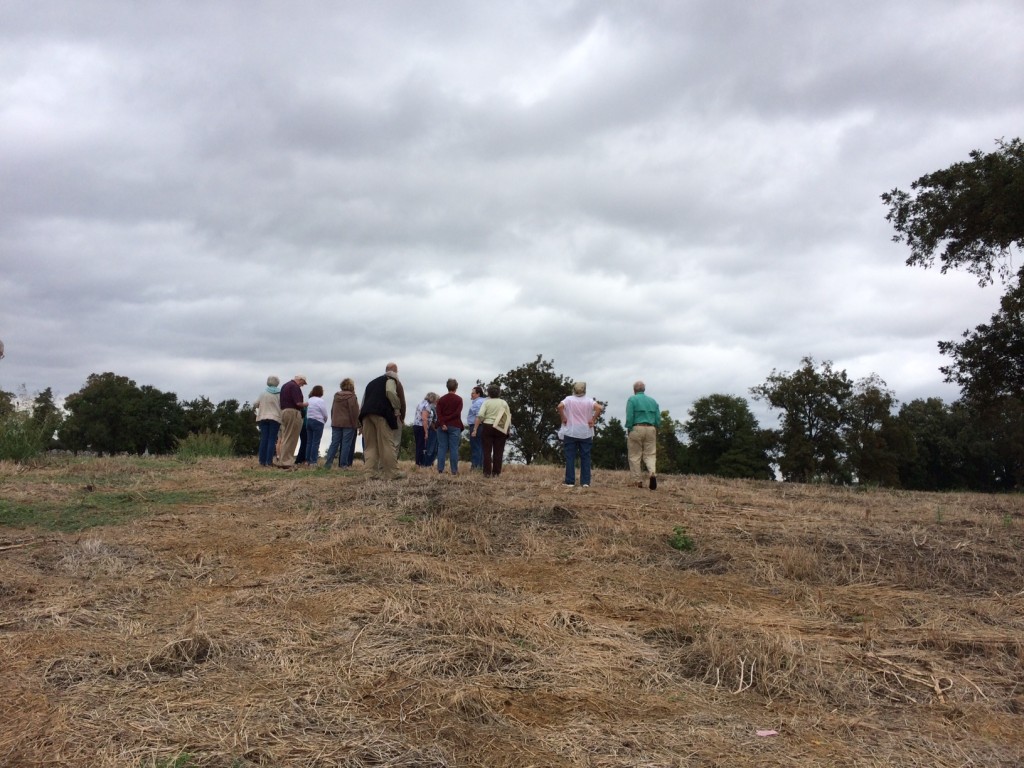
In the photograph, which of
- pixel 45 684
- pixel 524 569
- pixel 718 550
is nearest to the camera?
pixel 45 684

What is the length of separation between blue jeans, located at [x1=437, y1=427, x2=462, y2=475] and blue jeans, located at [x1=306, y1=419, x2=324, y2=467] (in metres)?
2.65

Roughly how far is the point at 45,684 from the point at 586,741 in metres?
2.90

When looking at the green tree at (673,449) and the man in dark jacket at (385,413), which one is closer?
the man in dark jacket at (385,413)

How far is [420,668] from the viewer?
4293 millimetres

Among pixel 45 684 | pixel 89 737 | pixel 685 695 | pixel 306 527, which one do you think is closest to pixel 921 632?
pixel 685 695

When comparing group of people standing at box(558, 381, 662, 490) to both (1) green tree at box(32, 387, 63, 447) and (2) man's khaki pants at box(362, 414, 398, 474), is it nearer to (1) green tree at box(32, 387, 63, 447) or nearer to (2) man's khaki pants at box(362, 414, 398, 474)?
(2) man's khaki pants at box(362, 414, 398, 474)

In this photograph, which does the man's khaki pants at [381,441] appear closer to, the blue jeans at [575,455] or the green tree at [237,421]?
the blue jeans at [575,455]

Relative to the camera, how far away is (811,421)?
5250 centimetres

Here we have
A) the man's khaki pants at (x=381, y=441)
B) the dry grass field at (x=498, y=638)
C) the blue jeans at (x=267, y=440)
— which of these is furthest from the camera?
the blue jeans at (x=267, y=440)

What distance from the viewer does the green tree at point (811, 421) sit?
5066cm

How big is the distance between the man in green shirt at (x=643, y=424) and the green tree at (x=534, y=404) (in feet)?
128

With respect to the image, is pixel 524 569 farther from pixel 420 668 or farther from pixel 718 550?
pixel 420 668

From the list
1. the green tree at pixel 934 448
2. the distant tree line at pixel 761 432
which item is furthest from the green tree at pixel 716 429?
the green tree at pixel 934 448

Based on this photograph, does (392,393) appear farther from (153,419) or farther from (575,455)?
(153,419)
